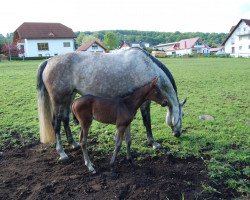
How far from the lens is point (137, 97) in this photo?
4805mm

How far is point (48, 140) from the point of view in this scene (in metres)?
6.20

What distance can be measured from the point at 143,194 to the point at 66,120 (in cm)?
260

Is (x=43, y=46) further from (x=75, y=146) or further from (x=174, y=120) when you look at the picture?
(x=174, y=120)

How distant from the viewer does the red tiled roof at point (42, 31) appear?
54.6 m

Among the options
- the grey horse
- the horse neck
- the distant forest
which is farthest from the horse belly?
the distant forest

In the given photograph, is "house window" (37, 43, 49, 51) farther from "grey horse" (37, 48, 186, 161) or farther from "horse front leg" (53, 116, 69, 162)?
"horse front leg" (53, 116, 69, 162)

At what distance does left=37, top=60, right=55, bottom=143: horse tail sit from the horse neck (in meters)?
2.09

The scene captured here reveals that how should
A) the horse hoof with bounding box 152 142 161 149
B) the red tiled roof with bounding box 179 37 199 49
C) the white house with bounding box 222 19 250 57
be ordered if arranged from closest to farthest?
the horse hoof with bounding box 152 142 161 149 → the white house with bounding box 222 19 250 57 → the red tiled roof with bounding box 179 37 199 49

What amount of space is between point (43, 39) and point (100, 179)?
5493cm

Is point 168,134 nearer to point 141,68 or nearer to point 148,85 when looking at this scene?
point 141,68

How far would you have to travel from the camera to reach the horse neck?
15.6 feet

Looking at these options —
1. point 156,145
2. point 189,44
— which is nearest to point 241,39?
point 189,44

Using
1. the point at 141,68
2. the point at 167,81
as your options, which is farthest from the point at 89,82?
the point at 167,81

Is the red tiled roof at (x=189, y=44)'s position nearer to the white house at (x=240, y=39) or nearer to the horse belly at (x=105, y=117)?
the white house at (x=240, y=39)
